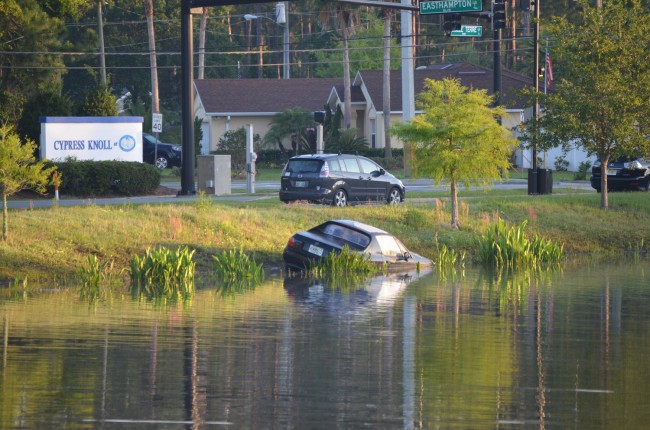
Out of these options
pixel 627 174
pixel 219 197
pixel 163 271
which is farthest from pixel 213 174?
pixel 627 174

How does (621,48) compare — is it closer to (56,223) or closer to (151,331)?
(56,223)

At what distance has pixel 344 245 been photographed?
28250 millimetres

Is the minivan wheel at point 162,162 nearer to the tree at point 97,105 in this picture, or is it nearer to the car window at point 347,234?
the tree at point 97,105

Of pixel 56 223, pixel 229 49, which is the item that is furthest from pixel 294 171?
pixel 229 49

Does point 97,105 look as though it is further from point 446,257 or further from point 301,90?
point 301,90

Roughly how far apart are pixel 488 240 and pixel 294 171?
23.4ft

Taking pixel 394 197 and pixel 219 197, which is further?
pixel 219 197

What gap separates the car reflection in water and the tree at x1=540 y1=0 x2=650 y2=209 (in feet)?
38.3

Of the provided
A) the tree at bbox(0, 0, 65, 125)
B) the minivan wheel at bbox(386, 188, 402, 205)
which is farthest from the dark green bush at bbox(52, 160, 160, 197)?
the minivan wheel at bbox(386, 188, 402, 205)

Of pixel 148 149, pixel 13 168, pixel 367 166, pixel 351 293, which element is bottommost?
pixel 351 293

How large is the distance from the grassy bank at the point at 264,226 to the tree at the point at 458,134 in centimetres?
176

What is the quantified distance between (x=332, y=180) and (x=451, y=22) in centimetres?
776

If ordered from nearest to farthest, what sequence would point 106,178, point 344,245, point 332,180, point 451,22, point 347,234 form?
point 344,245 → point 347,234 → point 332,180 → point 451,22 → point 106,178

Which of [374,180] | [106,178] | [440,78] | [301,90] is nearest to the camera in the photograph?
[374,180]
